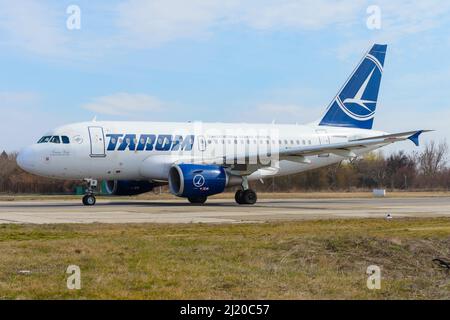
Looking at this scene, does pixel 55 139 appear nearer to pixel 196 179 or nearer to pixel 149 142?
pixel 149 142

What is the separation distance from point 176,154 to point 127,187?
11.6 ft

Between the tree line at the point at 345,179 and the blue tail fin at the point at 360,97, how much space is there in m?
18.9

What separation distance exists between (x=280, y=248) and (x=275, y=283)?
11.5 feet

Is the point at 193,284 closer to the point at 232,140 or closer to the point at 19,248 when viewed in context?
the point at 19,248

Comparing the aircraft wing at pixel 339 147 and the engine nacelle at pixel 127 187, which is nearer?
the aircraft wing at pixel 339 147

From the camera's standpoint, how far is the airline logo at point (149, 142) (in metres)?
33.4

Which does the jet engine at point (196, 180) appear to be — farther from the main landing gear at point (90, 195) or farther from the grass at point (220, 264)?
the grass at point (220, 264)

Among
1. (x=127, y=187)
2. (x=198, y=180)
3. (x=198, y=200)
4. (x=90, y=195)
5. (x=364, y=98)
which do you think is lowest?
(x=198, y=200)

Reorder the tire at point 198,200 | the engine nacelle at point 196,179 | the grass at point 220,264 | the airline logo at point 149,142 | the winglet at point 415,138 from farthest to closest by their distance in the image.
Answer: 1. the tire at point 198,200
2. the airline logo at point 149,142
3. the winglet at point 415,138
4. the engine nacelle at point 196,179
5. the grass at point 220,264

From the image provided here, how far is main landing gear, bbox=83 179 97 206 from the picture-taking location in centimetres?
3284

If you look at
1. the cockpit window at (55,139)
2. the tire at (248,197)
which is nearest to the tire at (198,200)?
the tire at (248,197)

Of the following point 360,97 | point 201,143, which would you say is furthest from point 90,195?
point 360,97

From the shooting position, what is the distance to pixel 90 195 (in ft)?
109

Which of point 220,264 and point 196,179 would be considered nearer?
point 220,264
